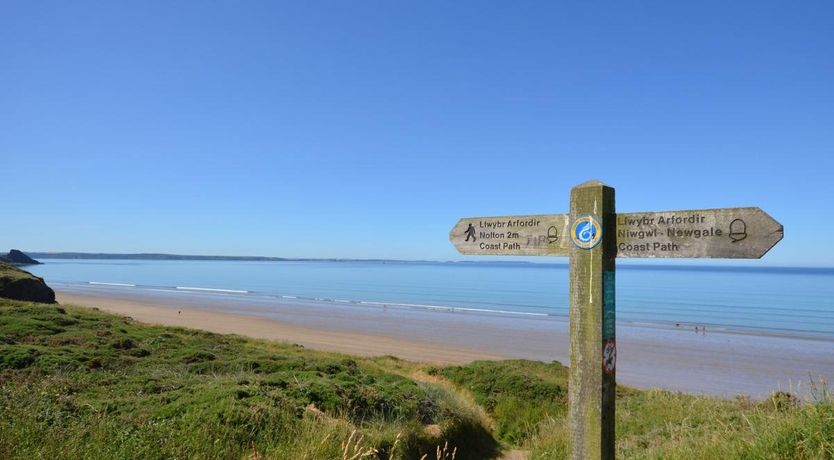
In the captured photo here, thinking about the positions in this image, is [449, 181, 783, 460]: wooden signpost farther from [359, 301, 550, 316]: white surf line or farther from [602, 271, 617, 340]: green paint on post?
[359, 301, 550, 316]: white surf line

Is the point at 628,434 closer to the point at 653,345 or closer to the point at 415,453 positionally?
the point at 415,453

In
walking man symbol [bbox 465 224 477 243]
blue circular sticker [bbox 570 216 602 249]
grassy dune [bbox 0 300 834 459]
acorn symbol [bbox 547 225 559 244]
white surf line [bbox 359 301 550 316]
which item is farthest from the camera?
white surf line [bbox 359 301 550 316]

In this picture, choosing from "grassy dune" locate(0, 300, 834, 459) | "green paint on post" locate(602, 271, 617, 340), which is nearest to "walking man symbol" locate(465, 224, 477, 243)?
"green paint on post" locate(602, 271, 617, 340)

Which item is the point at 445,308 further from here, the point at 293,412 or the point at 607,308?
the point at 607,308

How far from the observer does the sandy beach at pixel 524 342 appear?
19641 millimetres

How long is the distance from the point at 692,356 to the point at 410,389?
19.0 meters

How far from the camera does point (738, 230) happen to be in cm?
309

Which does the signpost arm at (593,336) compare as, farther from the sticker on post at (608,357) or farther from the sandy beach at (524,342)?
the sandy beach at (524,342)

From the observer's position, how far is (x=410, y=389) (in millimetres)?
9023

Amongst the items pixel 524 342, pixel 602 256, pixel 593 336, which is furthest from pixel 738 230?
pixel 524 342

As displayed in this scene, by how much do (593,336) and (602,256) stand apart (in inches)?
18.9

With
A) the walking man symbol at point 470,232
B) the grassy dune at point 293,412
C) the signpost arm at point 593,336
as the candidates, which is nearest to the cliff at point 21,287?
the grassy dune at point 293,412

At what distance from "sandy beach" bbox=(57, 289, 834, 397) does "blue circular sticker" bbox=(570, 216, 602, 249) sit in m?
12.8

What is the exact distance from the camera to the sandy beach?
1964cm
